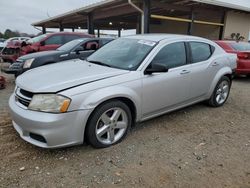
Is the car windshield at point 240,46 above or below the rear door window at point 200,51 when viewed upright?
below

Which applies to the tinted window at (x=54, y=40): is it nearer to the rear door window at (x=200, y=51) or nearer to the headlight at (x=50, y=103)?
the rear door window at (x=200, y=51)

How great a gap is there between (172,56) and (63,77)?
6.23ft

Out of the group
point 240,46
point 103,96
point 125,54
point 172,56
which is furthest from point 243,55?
point 103,96

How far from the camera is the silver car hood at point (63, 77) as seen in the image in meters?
2.85

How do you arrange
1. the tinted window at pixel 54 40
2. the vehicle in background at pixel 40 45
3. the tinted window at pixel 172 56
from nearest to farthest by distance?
the tinted window at pixel 172 56 < the vehicle in background at pixel 40 45 < the tinted window at pixel 54 40

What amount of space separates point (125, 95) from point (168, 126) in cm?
122

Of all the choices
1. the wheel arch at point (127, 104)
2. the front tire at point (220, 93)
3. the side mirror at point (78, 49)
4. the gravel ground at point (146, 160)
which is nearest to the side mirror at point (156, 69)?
the wheel arch at point (127, 104)

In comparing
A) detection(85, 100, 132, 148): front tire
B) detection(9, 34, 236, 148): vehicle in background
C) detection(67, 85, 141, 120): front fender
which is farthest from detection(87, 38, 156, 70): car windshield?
detection(85, 100, 132, 148): front tire

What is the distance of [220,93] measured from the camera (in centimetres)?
508

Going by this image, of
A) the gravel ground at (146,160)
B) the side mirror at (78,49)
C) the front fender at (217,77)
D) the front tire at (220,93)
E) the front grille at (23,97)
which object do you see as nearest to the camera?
the gravel ground at (146,160)

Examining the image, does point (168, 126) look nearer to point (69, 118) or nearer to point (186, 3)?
point (69, 118)

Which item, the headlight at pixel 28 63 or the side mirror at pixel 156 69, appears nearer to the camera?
the side mirror at pixel 156 69

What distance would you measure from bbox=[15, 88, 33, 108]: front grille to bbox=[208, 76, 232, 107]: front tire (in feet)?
11.9

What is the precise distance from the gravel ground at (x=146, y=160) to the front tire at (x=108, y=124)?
13 cm
